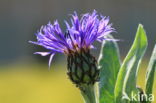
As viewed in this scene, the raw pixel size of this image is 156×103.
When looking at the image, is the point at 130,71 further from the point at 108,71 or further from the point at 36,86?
the point at 36,86

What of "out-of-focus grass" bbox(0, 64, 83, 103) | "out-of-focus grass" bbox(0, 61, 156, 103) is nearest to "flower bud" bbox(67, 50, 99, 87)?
"out-of-focus grass" bbox(0, 61, 156, 103)

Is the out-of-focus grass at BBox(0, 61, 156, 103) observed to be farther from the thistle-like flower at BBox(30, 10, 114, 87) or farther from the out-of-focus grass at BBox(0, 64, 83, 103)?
the thistle-like flower at BBox(30, 10, 114, 87)

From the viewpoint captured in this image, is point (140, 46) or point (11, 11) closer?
point (140, 46)

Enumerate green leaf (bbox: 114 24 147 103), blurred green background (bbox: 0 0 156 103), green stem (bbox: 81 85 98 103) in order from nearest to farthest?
green leaf (bbox: 114 24 147 103) → green stem (bbox: 81 85 98 103) → blurred green background (bbox: 0 0 156 103)

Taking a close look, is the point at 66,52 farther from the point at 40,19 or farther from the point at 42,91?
the point at 40,19

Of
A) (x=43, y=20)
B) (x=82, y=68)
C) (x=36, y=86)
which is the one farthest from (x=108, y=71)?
(x=43, y=20)

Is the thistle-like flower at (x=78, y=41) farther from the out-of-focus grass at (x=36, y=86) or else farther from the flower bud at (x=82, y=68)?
the out-of-focus grass at (x=36, y=86)

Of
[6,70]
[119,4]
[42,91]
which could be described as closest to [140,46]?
[42,91]
